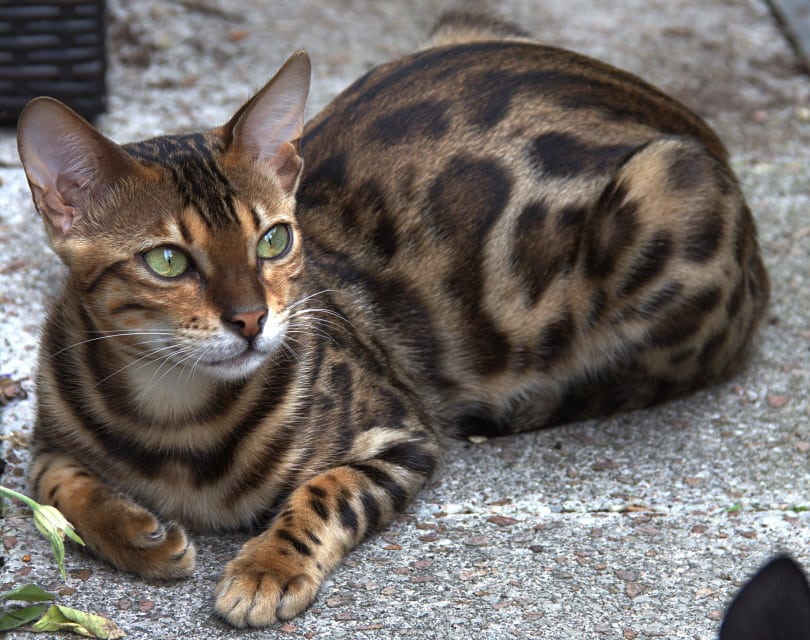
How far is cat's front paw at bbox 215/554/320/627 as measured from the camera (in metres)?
2.79

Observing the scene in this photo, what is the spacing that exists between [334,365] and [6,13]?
2.41 metres

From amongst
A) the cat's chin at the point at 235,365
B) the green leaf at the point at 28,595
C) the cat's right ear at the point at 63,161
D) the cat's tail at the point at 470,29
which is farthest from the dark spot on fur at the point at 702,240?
the green leaf at the point at 28,595

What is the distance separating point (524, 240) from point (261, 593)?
147 centimetres

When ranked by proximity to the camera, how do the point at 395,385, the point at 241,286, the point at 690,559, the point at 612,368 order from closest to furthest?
1. the point at 241,286
2. the point at 690,559
3. the point at 395,385
4. the point at 612,368

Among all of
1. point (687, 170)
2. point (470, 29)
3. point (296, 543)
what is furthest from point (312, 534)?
point (470, 29)

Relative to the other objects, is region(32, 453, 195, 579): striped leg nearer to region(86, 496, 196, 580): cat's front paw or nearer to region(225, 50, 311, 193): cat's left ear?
region(86, 496, 196, 580): cat's front paw

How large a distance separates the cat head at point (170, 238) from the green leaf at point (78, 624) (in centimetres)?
61

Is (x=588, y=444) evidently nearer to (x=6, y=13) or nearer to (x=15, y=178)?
(x=15, y=178)

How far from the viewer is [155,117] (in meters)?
5.36

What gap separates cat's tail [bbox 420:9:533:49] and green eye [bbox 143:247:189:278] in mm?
1960

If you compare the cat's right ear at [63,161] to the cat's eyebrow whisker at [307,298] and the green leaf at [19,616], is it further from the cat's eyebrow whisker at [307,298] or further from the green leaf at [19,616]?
the green leaf at [19,616]

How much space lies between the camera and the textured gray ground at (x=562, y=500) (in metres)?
2.88

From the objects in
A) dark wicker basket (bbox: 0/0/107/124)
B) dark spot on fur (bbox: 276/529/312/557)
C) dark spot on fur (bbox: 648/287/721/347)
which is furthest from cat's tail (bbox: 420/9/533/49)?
dark spot on fur (bbox: 276/529/312/557)

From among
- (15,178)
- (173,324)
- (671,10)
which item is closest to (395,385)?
(173,324)
